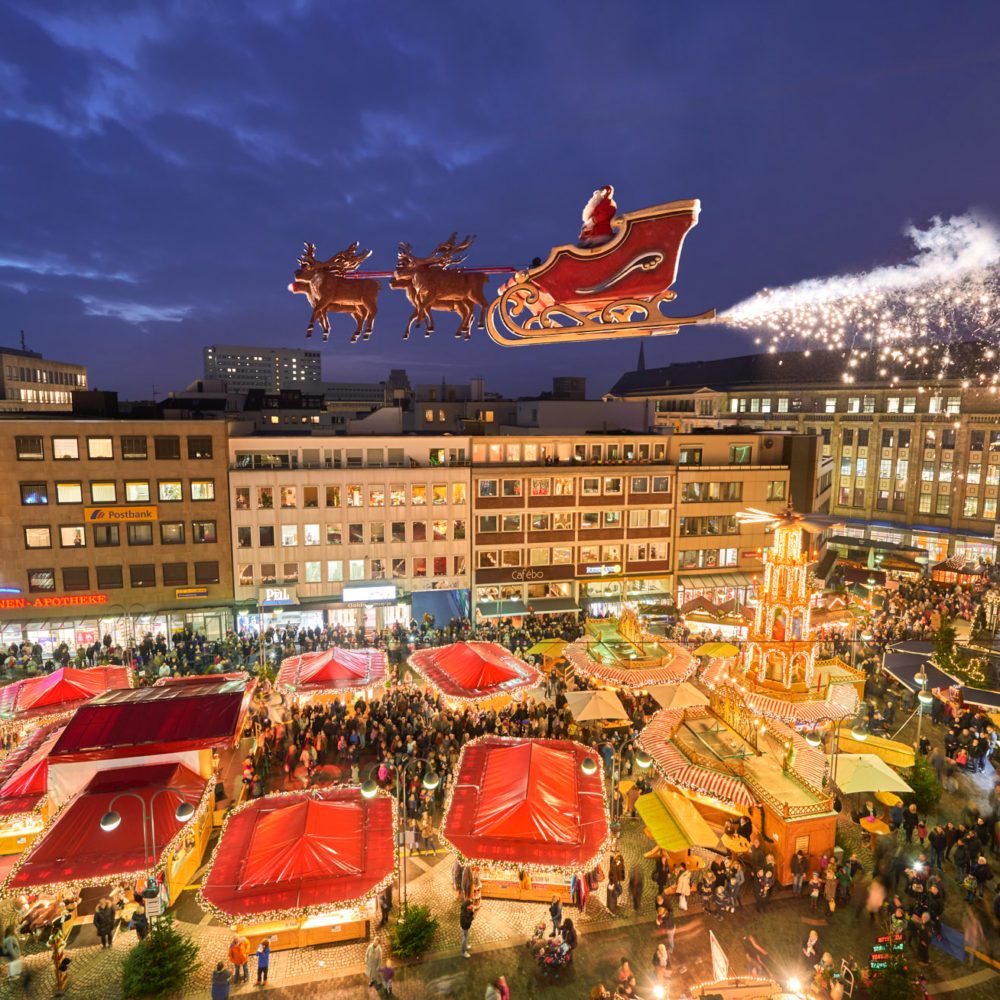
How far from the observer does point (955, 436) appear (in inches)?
2712

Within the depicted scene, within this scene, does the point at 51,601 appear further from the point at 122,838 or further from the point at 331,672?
Result: the point at 122,838

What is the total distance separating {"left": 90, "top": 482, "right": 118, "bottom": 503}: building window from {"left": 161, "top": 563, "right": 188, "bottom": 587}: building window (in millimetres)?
5078

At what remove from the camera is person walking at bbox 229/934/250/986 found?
16141 mm

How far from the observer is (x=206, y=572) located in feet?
138

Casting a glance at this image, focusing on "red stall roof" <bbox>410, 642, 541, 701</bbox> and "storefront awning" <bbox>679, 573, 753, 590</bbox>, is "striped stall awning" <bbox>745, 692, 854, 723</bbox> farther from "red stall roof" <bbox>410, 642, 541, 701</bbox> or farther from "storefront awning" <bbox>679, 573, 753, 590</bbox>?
"storefront awning" <bbox>679, 573, 753, 590</bbox>

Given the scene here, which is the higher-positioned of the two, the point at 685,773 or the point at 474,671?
the point at 474,671

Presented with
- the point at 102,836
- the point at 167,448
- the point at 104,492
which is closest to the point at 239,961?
the point at 102,836

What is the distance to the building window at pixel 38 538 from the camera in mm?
39500

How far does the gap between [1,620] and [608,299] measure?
41.5 meters

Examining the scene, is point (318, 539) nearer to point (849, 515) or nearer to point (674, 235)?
point (674, 235)

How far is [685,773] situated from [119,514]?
35812mm

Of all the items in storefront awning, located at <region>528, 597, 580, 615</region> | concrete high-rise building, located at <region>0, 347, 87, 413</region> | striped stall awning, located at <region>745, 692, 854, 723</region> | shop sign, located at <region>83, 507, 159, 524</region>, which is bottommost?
storefront awning, located at <region>528, 597, 580, 615</region>

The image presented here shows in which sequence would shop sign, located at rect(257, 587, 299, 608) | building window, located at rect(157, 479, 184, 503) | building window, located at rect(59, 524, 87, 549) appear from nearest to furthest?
building window, located at rect(59, 524, 87, 549) → building window, located at rect(157, 479, 184, 503) → shop sign, located at rect(257, 587, 299, 608)

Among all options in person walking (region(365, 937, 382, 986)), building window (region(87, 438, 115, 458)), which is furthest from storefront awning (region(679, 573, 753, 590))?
building window (region(87, 438, 115, 458))
